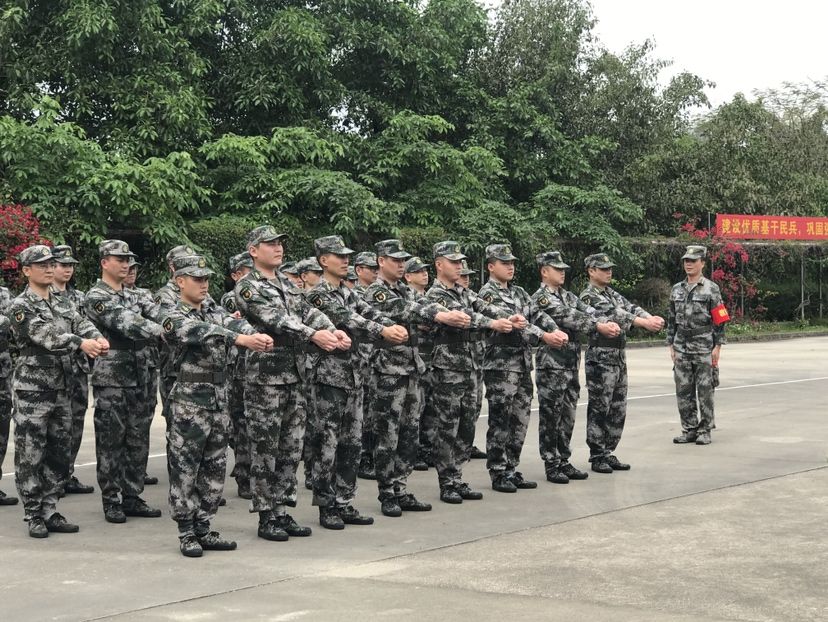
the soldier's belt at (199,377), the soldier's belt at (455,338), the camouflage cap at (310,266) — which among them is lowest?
the soldier's belt at (199,377)

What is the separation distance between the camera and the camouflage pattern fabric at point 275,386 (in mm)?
7582

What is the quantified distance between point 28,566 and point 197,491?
3.48ft

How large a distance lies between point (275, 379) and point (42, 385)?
164cm

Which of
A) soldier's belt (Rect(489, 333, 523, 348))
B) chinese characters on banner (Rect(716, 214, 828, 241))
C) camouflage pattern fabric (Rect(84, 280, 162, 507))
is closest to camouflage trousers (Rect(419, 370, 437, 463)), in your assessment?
soldier's belt (Rect(489, 333, 523, 348))

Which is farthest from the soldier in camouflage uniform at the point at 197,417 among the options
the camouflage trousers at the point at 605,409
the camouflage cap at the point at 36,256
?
the camouflage trousers at the point at 605,409

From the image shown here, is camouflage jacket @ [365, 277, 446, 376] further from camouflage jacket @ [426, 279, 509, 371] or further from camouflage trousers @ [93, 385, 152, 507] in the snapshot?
camouflage trousers @ [93, 385, 152, 507]

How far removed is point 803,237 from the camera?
111ft

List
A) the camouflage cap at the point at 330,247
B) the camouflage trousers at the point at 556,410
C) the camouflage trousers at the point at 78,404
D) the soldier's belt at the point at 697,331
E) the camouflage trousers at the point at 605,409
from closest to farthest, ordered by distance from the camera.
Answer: the camouflage cap at the point at 330,247, the camouflage trousers at the point at 78,404, the camouflage trousers at the point at 556,410, the camouflage trousers at the point at 605,409, the soldier's belt at the point at 697,331

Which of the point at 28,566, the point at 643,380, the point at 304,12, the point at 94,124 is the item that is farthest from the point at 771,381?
the point at 28,566

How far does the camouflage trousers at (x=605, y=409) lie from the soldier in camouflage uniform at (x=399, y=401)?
2.19 metres

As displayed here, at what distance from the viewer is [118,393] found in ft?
28.1

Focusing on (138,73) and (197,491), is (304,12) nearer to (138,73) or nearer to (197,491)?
(138,73)

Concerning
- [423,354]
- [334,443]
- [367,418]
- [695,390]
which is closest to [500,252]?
[423,354]

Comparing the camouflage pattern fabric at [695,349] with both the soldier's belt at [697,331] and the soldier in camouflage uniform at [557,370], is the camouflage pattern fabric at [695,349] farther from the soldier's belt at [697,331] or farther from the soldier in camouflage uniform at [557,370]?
the soldier in camouflage uniform at [557,370]
